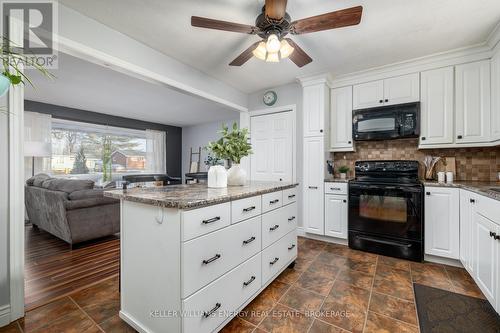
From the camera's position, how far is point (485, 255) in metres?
1.71

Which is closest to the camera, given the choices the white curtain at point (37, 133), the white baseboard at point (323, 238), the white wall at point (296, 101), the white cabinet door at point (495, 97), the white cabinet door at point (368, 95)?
the white cabinet door at point (495, 97)

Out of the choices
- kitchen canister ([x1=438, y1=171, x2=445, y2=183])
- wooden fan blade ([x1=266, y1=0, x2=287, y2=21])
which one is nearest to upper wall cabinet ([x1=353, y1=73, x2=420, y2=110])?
kitchen canister ([x1=438, y1=171, x2=445, y2=183])

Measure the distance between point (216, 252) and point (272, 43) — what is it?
1.68 meters

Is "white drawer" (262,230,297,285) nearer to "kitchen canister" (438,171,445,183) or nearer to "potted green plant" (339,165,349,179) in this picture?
"potted green plant" (339,165,349,179)

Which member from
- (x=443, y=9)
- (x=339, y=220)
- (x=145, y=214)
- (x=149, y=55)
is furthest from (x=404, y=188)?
(x=149, y=55)

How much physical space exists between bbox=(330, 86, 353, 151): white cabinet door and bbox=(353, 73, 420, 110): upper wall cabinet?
110mm

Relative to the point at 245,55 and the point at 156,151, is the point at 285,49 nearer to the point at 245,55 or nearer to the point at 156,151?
the point at 245,55

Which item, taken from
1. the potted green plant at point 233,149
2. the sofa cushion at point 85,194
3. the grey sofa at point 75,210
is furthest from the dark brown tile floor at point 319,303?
the sofa cushion at point 85,194

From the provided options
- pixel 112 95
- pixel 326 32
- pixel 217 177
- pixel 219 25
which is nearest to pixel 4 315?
pixel 217 177

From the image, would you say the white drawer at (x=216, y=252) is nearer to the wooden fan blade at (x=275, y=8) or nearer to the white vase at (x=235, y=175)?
the white vase at (x=235, y=175)

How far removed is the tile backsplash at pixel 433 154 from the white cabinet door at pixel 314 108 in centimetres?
63

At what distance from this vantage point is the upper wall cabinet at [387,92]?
2.83 metres

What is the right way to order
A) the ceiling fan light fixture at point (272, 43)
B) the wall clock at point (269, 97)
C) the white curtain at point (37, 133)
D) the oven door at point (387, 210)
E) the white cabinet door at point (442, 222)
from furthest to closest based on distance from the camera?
1. the white curtain at point (37, 133)
2. the wall clock at point (269, 97)
3. the oven door at point (387, 210)
4. the white cabinet door at point (442, 222)
5. the ceiling fan light fixture at point (272, 43)

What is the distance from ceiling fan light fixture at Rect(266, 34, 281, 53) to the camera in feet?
5.95
